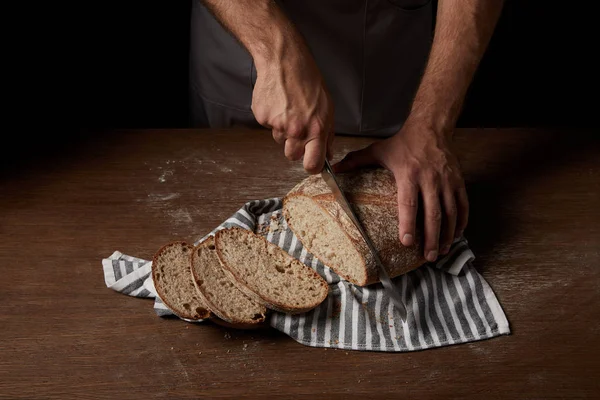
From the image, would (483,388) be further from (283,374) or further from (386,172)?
(386,172)

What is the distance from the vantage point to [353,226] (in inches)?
70.3

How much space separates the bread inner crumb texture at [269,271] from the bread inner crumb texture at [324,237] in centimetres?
8

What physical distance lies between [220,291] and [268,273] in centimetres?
14

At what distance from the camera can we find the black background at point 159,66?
3.20 m

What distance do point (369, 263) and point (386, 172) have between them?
0.28m

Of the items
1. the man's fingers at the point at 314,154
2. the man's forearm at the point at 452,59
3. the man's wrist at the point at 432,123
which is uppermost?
the man's forearm at the point at 452,59

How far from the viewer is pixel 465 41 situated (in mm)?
2164

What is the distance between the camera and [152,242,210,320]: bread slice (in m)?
1.67

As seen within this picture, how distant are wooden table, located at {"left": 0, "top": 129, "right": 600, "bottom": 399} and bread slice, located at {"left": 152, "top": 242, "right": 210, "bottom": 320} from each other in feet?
0.14

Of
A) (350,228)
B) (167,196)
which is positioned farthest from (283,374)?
(167,196)

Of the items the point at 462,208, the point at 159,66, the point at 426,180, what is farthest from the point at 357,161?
the point at 159,66

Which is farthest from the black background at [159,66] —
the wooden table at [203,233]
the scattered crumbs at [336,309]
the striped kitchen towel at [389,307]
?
the scattered crumbs at [336,309]

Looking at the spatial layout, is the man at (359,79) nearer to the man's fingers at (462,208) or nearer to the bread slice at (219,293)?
the man's fingers at (462,208)

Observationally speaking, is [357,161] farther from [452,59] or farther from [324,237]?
[452,59]
